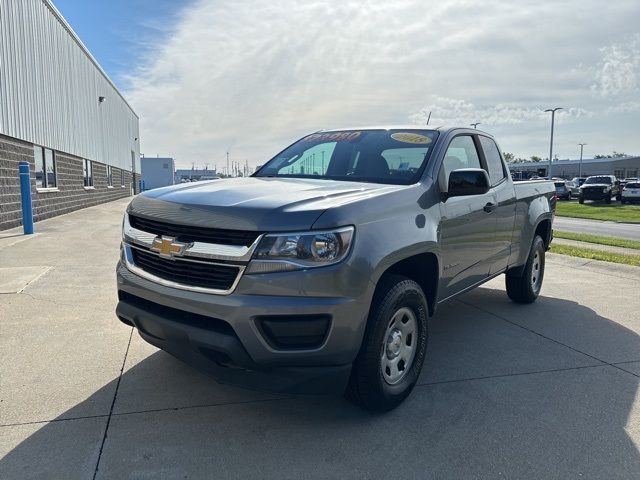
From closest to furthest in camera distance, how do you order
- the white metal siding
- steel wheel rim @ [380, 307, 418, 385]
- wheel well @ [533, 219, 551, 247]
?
steel wheel rim @ [380, 307, 418, 385] < wheel well @ [533, 219, 551, 247] < the white metal siding

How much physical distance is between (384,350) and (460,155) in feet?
6.65

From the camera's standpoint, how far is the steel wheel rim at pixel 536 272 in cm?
597

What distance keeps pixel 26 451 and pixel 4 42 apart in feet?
41.8

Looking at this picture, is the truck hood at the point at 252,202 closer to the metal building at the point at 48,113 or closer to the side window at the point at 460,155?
the side window at the point at 460,155

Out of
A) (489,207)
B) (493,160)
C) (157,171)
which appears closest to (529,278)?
(493,160)

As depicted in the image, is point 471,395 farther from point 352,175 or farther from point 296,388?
point 352,175

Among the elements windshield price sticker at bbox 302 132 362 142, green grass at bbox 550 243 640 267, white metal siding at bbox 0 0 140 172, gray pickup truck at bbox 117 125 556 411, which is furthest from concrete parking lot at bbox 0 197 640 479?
white metal siding at bbox 0 0 140 172

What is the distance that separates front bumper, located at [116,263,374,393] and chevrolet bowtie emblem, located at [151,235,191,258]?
0.71ft

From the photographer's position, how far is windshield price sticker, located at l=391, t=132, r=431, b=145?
4.00 meters

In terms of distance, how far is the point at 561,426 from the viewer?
310 centimetres

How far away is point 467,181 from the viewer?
11.8ft

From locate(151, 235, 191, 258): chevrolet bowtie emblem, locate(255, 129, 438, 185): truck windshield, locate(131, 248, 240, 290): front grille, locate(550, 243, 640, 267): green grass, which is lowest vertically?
locate(550, 243, 640, 267): green grass

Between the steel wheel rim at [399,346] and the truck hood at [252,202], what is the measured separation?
32.4 inches

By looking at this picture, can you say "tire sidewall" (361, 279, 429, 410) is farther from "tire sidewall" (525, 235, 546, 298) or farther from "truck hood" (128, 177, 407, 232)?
"tire sidewall" (525, 235, 546, 298)
